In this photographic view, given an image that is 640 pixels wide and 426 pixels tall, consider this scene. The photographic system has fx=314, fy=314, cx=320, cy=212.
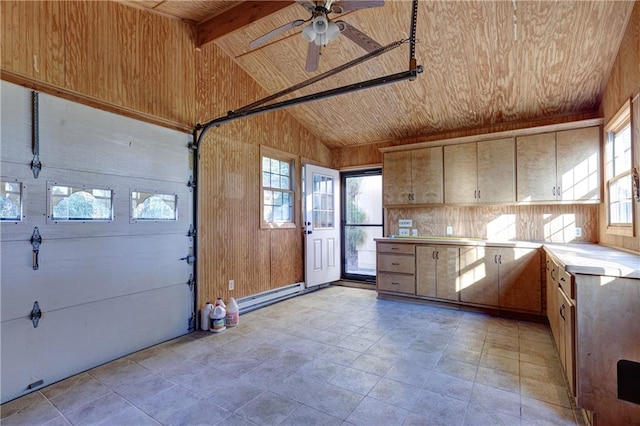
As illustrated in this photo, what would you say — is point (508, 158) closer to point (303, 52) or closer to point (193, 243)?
point (303, 52)

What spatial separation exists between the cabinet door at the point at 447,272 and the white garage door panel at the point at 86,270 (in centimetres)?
329

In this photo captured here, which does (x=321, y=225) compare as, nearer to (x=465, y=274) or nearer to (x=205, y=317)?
(x=465, y=274)

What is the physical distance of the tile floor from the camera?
199 cm

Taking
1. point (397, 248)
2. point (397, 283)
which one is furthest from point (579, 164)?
point (397, 283)

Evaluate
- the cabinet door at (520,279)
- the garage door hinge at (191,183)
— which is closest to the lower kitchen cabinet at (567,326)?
the cabinet door at (520,279)

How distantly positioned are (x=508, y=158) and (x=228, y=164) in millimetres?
3640

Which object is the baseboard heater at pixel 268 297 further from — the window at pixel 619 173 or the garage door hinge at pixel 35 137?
the window at pixel 619 173

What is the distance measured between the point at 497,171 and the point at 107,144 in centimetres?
448

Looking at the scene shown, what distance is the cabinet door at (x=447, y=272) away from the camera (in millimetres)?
4234

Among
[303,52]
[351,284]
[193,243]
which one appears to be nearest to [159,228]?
[193,243]

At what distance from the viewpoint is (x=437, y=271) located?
436 centimetres

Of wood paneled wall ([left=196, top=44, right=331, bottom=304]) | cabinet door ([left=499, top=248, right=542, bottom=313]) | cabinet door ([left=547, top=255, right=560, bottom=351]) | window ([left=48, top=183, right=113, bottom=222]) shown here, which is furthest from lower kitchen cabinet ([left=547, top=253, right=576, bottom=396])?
window ([left=48, top=183, right=113, bottom=222])

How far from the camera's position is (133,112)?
302 cm

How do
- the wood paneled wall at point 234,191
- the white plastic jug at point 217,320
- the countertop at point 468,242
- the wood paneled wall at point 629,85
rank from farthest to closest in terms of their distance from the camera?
the countertop at point 468,242, the wood paneled wall at point 234,191, the white plastic jug at point 217,320, the wood paneled wall at point 629,85
